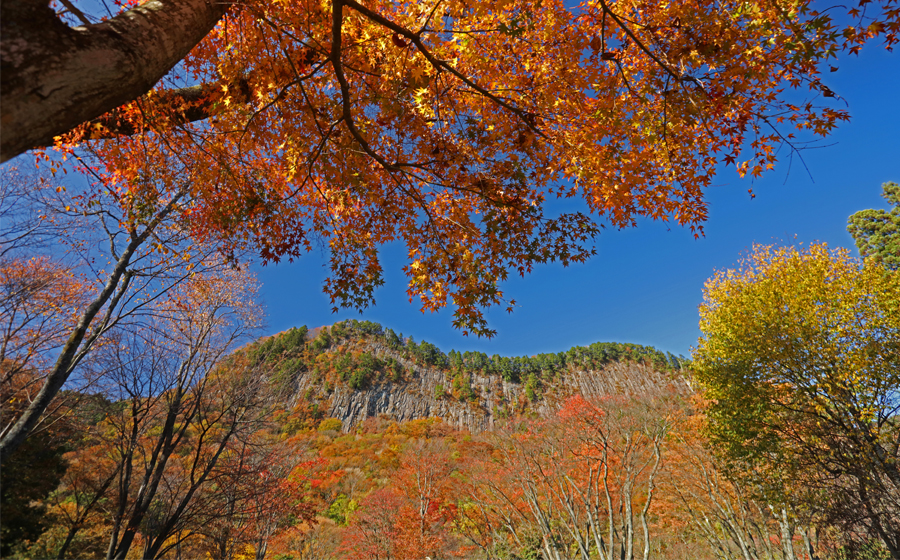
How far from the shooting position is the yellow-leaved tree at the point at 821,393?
26.4ft

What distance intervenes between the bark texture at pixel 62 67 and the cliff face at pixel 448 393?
183ft

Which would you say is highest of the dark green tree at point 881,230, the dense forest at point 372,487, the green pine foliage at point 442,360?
the green pine foliage at point 442,360

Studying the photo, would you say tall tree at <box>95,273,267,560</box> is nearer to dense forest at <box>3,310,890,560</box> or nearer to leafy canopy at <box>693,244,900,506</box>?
dense forest at <box>3,310,890,560</box>

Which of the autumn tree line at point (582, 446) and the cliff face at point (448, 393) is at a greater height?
the cliff face at point (448, 393)

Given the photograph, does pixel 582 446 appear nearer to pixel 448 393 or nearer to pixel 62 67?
pixel 62 67

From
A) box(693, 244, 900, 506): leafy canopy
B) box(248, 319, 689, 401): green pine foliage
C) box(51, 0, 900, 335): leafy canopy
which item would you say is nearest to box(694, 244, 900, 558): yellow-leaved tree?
box(693, 244, 900, 506): leafy canopy

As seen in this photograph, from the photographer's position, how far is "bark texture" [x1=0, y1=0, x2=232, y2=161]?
1.18 metres

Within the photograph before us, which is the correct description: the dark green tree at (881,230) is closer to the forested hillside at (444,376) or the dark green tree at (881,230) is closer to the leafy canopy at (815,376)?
the leafy canopy at (815,376)

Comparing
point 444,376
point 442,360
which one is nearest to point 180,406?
point 444,376

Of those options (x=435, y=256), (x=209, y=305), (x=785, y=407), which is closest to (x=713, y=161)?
(x=435, y=256)

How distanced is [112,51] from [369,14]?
1.86m

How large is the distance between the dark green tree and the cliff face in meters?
36.6

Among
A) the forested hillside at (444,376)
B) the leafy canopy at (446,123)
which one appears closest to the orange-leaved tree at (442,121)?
the leafy canopy at (446,123)

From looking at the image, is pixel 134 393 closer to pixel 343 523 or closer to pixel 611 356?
pixel 343 523
